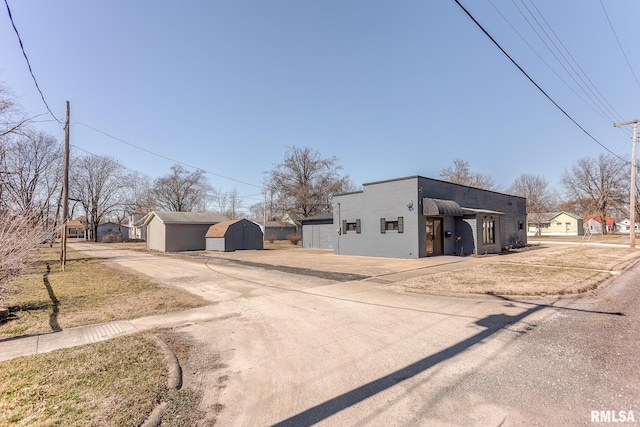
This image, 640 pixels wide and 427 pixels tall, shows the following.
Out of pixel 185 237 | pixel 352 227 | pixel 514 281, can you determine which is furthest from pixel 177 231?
pixel 514 281

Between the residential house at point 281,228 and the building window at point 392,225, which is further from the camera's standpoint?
the residential house at point 281,228

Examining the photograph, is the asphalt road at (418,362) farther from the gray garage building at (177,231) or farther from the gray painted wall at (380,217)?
the gray garage building at (177,231)

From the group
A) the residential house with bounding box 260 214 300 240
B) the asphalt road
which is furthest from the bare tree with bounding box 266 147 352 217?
A: the asphalt road

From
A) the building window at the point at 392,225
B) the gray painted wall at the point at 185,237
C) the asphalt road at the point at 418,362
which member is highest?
the building window at the point at 392,225

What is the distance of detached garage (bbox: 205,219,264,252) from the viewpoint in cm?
2834

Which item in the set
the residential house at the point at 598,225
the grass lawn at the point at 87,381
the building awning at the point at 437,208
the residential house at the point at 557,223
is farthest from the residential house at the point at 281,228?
the residential house at the point at 598,225

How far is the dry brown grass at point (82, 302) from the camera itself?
6.15m

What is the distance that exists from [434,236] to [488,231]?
4.44 m

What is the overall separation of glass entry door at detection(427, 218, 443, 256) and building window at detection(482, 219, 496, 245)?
9.91 ft

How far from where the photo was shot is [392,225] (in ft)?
63.0

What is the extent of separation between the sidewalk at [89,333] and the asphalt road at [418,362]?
0.50 m

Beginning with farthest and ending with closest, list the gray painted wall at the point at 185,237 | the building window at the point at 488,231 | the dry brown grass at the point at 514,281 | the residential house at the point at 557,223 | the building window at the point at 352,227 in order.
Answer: the residential house at the point at 557,223, the gray painted wall at the point at 185,237, the building window at the point at 352,227, the building window at the point at 488,231, the dry brown grass at the point at 514,281

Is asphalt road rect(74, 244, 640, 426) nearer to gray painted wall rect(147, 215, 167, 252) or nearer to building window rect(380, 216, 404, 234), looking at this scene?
building window rect(380, 216, 404, 234)

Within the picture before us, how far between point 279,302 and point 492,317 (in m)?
4.65
